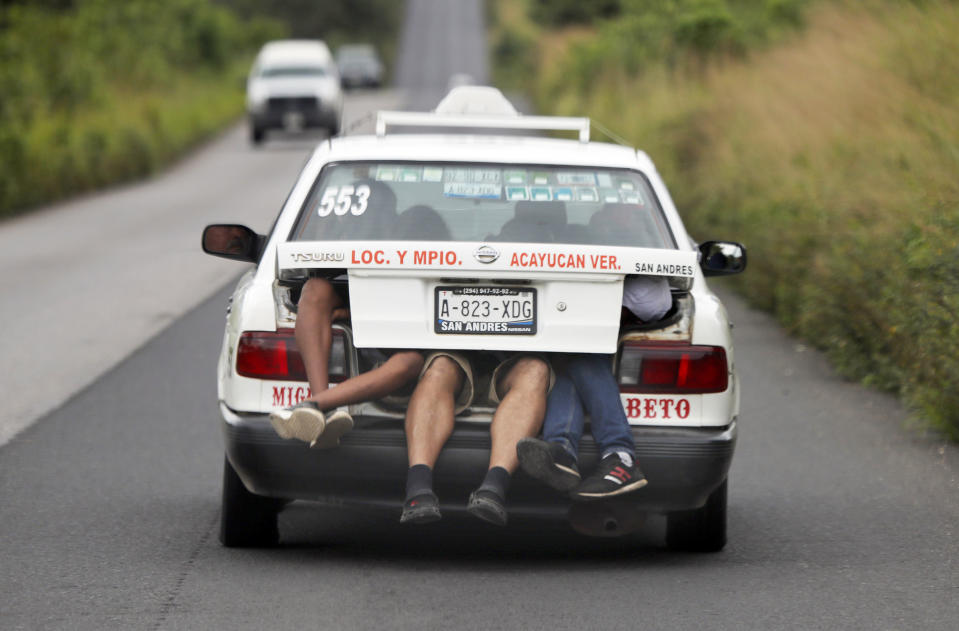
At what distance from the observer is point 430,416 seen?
577cm

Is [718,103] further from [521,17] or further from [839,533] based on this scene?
[521,17]

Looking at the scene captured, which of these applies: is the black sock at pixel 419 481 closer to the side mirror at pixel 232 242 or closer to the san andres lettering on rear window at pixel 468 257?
the san andres lettering on rear window at pixel 468 257

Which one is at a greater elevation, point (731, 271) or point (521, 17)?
point (731, 271)

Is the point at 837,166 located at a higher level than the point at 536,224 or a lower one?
lower

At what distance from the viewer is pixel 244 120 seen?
5081 cm

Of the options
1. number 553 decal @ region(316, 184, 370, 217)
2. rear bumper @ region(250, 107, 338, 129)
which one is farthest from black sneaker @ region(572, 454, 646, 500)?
rear bumper @ region(250, 107, 338, 129)

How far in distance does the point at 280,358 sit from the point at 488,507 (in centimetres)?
94

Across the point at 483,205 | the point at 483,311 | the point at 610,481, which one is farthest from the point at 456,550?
the point at 483,205

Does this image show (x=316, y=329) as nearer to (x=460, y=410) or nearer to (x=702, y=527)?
(x=460, y=410)

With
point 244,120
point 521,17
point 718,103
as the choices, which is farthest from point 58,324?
point 521,17

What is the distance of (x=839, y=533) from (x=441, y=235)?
6.68 feet

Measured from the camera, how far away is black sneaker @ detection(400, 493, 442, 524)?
18.6 feet

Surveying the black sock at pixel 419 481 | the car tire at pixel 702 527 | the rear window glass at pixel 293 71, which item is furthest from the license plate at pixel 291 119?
the black sock at pixel 419 481

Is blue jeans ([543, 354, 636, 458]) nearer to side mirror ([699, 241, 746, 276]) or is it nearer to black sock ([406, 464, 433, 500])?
black sock ([406, 464, 433, 500])
